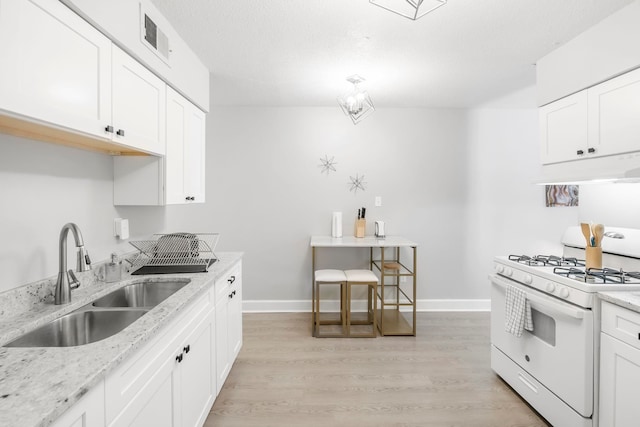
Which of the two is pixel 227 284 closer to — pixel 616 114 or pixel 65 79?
pixel 65 79

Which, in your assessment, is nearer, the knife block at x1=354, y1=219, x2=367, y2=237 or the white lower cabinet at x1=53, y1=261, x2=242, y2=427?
the white lower cabinet at x1=53, y1=261, x2=242, y2=427

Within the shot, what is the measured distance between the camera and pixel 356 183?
12.7 feet

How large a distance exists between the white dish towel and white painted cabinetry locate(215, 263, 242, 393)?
1873 millimetres

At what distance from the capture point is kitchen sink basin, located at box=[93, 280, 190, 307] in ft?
5.89

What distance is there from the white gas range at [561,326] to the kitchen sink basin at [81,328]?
2.16 m

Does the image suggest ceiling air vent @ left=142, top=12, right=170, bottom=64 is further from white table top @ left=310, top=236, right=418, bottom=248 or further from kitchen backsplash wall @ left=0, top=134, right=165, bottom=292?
white table top @ left=310, top=236, right=418, bottom=248

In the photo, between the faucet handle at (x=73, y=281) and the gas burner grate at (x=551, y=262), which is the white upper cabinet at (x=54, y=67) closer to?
the faucet handle at (x=73, y=281)

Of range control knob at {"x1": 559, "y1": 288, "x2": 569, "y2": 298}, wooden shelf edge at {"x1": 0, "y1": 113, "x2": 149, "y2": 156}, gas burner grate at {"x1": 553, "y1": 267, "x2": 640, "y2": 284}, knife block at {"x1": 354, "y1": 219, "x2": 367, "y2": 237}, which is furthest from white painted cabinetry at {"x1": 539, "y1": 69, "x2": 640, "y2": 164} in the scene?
wooden shelf edge at {"x1": 0, "y1": 113, "x2": 149, "y2": 156}

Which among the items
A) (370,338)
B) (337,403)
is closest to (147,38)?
(337,403)

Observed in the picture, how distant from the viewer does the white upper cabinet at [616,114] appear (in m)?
1.74

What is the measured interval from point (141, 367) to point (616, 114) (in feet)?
8.63

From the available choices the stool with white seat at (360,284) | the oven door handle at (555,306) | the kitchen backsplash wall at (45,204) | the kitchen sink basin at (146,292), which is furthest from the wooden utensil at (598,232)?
the kitchen backsplash wall at (45,204)

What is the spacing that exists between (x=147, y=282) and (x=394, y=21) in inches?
84.9

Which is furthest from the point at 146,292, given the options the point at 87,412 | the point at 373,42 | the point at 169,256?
the point at 373,42
